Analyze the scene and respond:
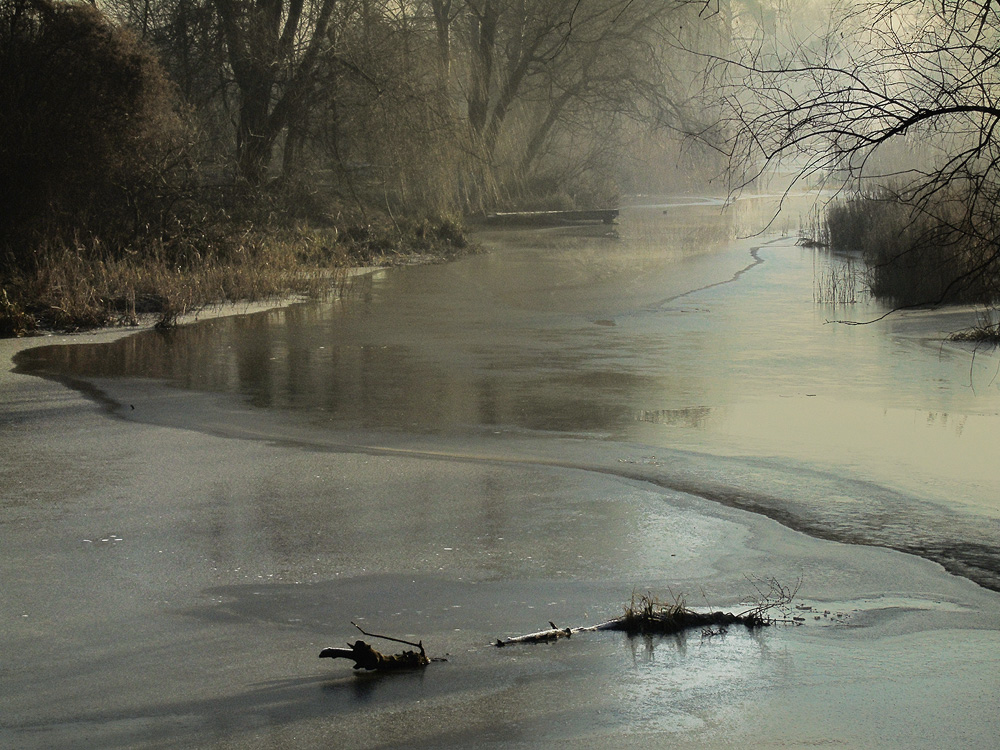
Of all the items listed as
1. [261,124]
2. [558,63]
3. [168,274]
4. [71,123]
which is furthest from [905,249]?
[558,63]

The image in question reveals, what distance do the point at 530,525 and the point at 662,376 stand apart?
4.75 m

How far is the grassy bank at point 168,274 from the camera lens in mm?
12906

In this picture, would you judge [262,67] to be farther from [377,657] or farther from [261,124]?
[377,657]

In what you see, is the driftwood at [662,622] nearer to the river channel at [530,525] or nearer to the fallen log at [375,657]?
Answer: the river channel at [530,525]

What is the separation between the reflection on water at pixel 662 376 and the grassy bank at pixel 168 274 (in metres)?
0.84

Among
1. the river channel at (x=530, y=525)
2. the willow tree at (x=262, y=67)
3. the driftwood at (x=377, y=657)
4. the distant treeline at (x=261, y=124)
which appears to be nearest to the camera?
the river channel at (x=530, y=525)

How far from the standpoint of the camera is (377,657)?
3.96 meters

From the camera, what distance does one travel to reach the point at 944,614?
4652mm

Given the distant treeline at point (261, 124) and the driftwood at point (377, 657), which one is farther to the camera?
the distant treeline at point (261, 124)

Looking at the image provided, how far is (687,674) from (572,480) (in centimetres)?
278

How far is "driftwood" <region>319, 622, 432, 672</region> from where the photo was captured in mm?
3930

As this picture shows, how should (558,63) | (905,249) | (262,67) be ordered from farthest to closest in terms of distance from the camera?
1. (558,63)
2. (262,67)
3. (905,249)

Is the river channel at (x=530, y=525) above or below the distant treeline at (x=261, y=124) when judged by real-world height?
below

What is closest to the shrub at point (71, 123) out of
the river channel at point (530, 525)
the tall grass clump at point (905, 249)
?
the river channel at point (530, 525)
